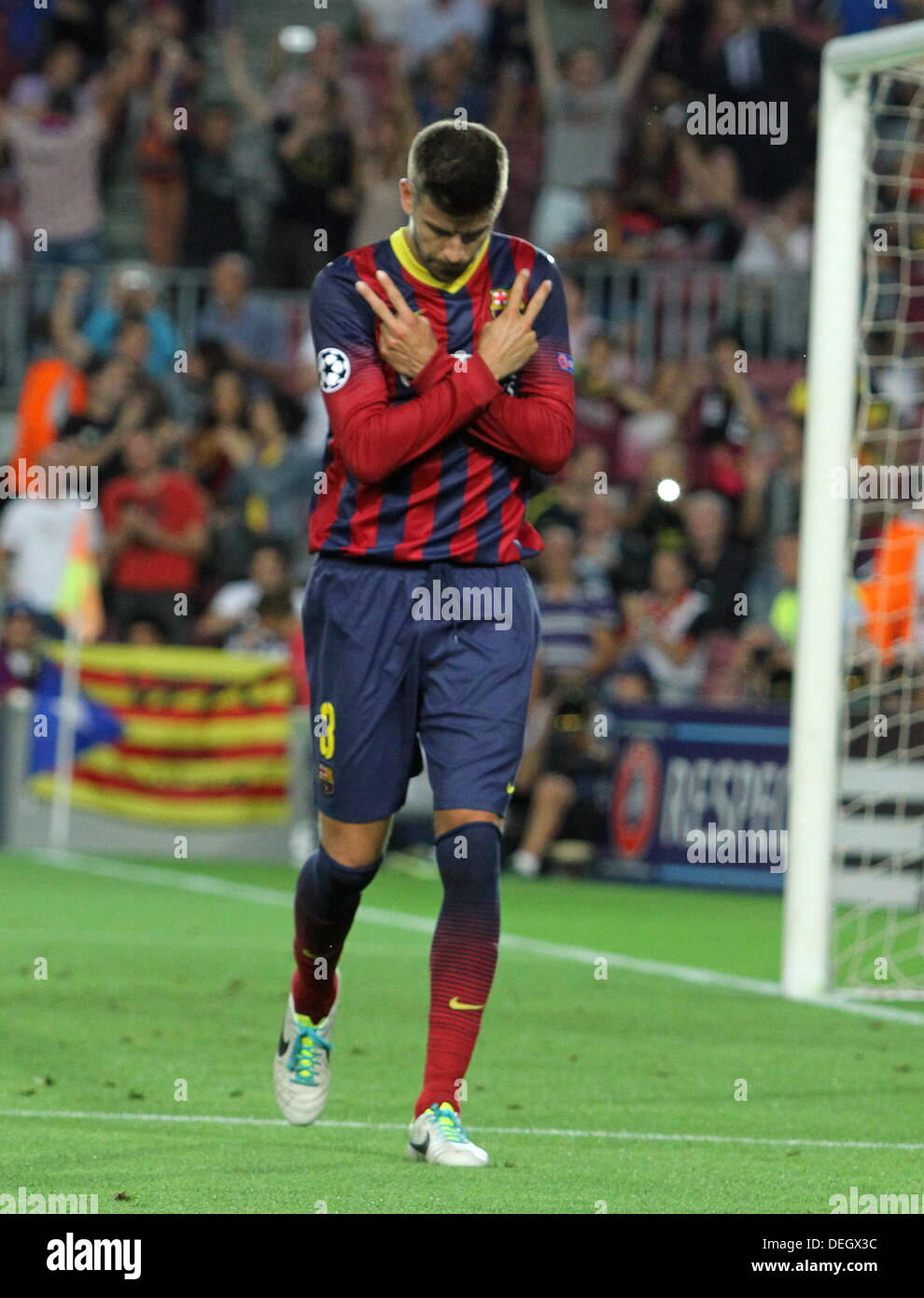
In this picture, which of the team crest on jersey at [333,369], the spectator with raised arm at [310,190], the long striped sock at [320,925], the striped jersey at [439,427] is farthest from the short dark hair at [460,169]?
the spectator with raised arm at [310,190]

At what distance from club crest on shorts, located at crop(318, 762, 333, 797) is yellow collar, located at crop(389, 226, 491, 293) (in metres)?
1.17

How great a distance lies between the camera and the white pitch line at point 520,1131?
648 cm

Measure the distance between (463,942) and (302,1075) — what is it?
2.14 feet

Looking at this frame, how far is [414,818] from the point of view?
1681cm

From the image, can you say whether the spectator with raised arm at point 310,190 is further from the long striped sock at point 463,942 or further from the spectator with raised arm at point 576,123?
the long striped sock at point 463,942

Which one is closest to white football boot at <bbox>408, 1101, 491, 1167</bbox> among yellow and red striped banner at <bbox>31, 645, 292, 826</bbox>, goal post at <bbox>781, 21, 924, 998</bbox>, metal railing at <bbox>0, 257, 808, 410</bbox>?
goal post at <bbox>781, 21, 924, 998</bbox>

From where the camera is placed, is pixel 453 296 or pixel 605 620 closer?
pixel 453 296

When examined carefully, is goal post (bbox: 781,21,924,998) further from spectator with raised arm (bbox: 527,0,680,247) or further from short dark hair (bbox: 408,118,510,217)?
spectator with raised arm (bbox: 527,0,680,247)

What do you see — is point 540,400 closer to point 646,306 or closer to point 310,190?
point 310,190

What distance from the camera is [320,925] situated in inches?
255

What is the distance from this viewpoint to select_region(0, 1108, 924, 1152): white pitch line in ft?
21.2
